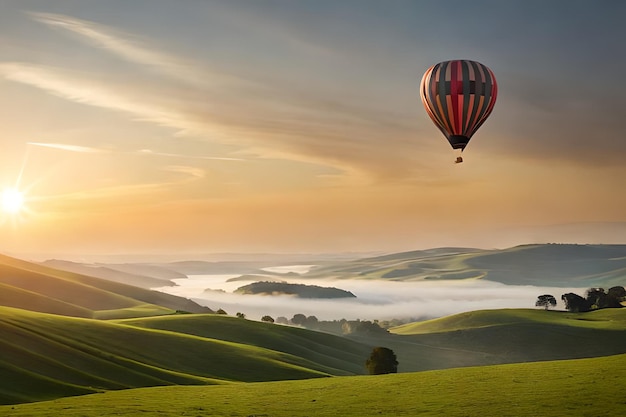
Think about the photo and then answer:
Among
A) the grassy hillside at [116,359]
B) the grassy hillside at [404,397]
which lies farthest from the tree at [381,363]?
the grassy hillside at [404,397]

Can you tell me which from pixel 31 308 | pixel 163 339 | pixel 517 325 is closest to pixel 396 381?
pixel 163 339

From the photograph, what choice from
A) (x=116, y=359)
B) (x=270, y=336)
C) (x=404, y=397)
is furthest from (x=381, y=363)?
(x=404, y=397)

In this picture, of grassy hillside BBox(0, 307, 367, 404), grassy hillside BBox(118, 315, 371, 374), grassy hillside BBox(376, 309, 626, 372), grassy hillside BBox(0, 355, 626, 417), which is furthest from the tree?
grassy hillside BBox(376, 309, 626, 372)

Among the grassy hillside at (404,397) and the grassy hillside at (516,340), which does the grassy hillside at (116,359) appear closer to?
the grassy hillside at (404,397)

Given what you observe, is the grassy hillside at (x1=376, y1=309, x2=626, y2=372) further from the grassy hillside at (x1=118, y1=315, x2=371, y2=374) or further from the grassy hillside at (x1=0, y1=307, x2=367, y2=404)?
the grassy hillside at (x1=0, y1=307, x2=367, y2=404)

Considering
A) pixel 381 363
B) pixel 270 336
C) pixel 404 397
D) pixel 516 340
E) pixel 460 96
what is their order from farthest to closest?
pixel 516 340 < pixel 270 336 < pixel 381 363 < pixel 460 96 < pixel 404 397

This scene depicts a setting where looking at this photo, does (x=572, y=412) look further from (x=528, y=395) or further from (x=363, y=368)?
(x=363, y=368)

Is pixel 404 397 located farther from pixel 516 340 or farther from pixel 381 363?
pixel 516 340
